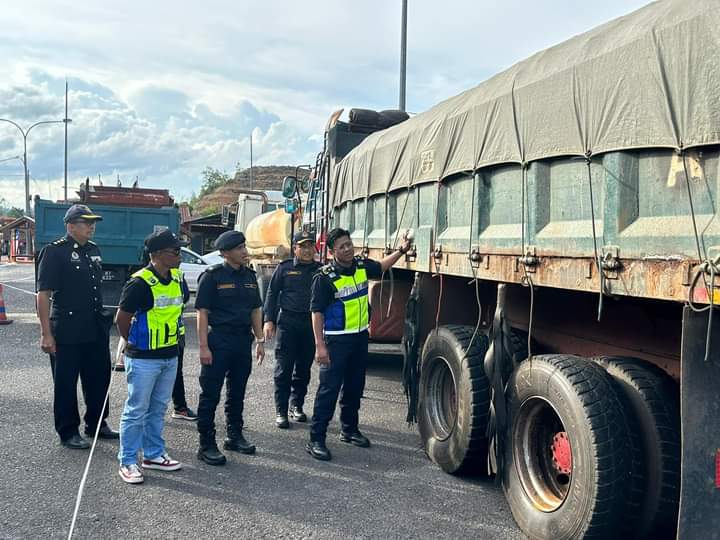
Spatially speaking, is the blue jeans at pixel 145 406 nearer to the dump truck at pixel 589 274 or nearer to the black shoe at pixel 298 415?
the black shoe at pixel 298 415

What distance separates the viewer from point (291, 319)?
5.80m

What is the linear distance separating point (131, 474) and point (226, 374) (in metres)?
0.96

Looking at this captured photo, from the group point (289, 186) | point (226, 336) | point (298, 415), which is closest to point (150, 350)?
point (226, 336)

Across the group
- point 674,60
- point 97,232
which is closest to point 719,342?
point 674,60

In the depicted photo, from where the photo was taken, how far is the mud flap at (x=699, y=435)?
102 inches

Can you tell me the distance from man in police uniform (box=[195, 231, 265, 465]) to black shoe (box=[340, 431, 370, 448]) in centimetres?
72

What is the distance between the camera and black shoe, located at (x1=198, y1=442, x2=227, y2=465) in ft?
15.4

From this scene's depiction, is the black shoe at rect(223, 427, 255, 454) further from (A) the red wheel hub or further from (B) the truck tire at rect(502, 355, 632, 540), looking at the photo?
(A) the red wheel hub

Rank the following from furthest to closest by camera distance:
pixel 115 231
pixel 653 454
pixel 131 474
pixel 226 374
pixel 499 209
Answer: pixel 115 231 → pixel 226 374 → pixel 131 474 → pixel 499 209 → pixel 653 454

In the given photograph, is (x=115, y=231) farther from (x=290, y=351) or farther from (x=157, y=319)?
(x=157, y=319)

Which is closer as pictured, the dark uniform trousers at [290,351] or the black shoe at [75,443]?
the black shoe at [75,443]

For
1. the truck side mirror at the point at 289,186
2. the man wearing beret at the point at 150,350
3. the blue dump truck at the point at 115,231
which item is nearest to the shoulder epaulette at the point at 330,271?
the man wearing beret at the point at 150,350

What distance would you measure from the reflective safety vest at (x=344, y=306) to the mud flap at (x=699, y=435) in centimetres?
272

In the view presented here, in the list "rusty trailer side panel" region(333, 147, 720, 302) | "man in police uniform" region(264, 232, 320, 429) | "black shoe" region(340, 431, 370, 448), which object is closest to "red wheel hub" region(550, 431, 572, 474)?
"rusty trailer side panel" region(333, 147, 720, 302)
